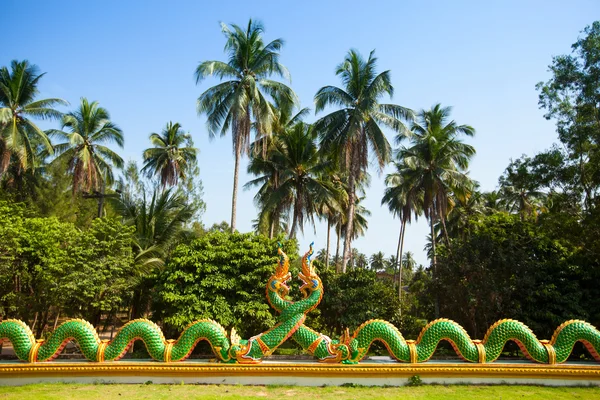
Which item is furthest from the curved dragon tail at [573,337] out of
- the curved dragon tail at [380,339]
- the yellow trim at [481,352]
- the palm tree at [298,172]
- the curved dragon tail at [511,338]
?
the palm tree at [298,172]

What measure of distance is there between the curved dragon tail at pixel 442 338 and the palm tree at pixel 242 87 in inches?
437

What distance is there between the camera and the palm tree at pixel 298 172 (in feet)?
78.7

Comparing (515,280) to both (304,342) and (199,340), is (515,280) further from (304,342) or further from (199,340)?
(199,340)

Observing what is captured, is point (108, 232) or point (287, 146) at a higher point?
point (287, 146)

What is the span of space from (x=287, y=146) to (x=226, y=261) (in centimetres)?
1067

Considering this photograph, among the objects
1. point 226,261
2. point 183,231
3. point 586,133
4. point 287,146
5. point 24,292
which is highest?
point 287,146

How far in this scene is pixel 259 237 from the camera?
640 inches

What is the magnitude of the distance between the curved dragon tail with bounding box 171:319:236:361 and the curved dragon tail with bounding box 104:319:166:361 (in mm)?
311

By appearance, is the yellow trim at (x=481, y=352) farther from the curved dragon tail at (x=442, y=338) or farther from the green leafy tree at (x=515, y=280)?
the green leafy tree at (x=515, y=280)

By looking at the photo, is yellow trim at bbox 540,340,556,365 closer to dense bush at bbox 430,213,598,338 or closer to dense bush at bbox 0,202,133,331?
dense bush at bbox 430,213,598,338

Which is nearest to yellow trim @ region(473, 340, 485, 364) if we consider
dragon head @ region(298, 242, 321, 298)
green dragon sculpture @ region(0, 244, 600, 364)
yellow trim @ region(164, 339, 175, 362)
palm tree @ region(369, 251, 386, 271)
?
green dragon sculpture @ region(0, 244, 600, 364)

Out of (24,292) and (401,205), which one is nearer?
(24,292)

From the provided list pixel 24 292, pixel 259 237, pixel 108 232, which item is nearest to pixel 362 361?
pixel 259 237

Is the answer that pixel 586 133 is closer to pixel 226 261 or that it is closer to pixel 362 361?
pixel 362 361
